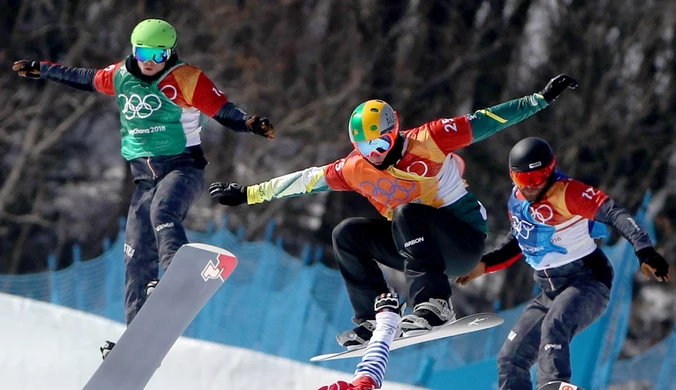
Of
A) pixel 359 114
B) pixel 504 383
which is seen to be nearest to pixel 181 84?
pixel 359 114

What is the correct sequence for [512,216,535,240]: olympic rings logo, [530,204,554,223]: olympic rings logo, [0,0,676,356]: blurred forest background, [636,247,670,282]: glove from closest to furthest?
[636,247,670,282]: glove → [530,204,554,223]: olympic rings logo → [512,216,535,240]: olympic rings logo → [0,0,676,356]: blurred forest background

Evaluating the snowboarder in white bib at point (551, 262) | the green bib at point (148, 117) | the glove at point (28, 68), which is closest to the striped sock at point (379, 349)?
the snowboarder in white bib at point (551, 262)

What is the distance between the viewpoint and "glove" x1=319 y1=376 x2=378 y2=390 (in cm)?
671

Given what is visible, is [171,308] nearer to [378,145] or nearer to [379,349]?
[379,349]

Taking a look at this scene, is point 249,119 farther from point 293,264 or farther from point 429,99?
point 429,99

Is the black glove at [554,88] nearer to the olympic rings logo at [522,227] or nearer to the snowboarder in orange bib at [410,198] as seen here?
the snowboarder in orange bib at [410,198]

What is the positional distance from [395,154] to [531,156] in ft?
2.78

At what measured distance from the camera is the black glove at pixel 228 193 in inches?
305

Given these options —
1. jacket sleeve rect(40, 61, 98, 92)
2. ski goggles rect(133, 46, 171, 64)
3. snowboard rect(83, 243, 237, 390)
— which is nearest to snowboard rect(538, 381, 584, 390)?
snowboard rect(83, 243, 237, 390)

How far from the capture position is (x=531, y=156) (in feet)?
25.5

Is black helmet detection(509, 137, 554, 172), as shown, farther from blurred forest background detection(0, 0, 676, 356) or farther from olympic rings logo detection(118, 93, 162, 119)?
blurred forest background detection(0, 0, 676, 356)

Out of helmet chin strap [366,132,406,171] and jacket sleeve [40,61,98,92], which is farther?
jacket sleeve [40,61,98,92]

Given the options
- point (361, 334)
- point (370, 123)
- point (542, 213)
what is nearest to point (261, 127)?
point (370, 123)

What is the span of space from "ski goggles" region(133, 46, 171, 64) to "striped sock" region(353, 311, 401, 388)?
210 cm
